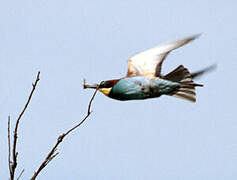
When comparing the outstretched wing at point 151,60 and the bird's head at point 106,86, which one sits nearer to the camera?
the bird's head at point 106,86

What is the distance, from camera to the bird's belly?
2367 mm

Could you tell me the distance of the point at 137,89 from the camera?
2396mm

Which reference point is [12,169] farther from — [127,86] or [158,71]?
[158,71]

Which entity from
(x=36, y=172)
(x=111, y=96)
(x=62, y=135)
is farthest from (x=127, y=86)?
(x=36, y=172)

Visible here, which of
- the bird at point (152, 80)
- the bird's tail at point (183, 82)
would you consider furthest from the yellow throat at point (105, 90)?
the bird's tail at point (183, 82)

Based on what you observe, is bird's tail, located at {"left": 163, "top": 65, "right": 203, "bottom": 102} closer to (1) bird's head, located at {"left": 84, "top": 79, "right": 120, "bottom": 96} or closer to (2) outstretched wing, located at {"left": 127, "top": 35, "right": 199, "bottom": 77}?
(2) outstretched wing, located at {"left": 127, "top": 35, "right": 199, "bottom": 77}

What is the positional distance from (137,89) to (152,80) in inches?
5.3

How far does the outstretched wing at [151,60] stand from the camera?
262 centimetres

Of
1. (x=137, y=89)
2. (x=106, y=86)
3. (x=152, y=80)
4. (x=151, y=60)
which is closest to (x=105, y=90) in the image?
(x=106, y=86)

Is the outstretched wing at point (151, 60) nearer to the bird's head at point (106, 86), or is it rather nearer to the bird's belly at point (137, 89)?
the bird's belly at point (137, 89)

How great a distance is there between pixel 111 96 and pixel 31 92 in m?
0.50

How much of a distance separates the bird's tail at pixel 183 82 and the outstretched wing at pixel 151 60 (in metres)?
0.10

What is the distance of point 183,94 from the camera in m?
2.56

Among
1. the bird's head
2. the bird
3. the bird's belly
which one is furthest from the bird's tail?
the bird's head
